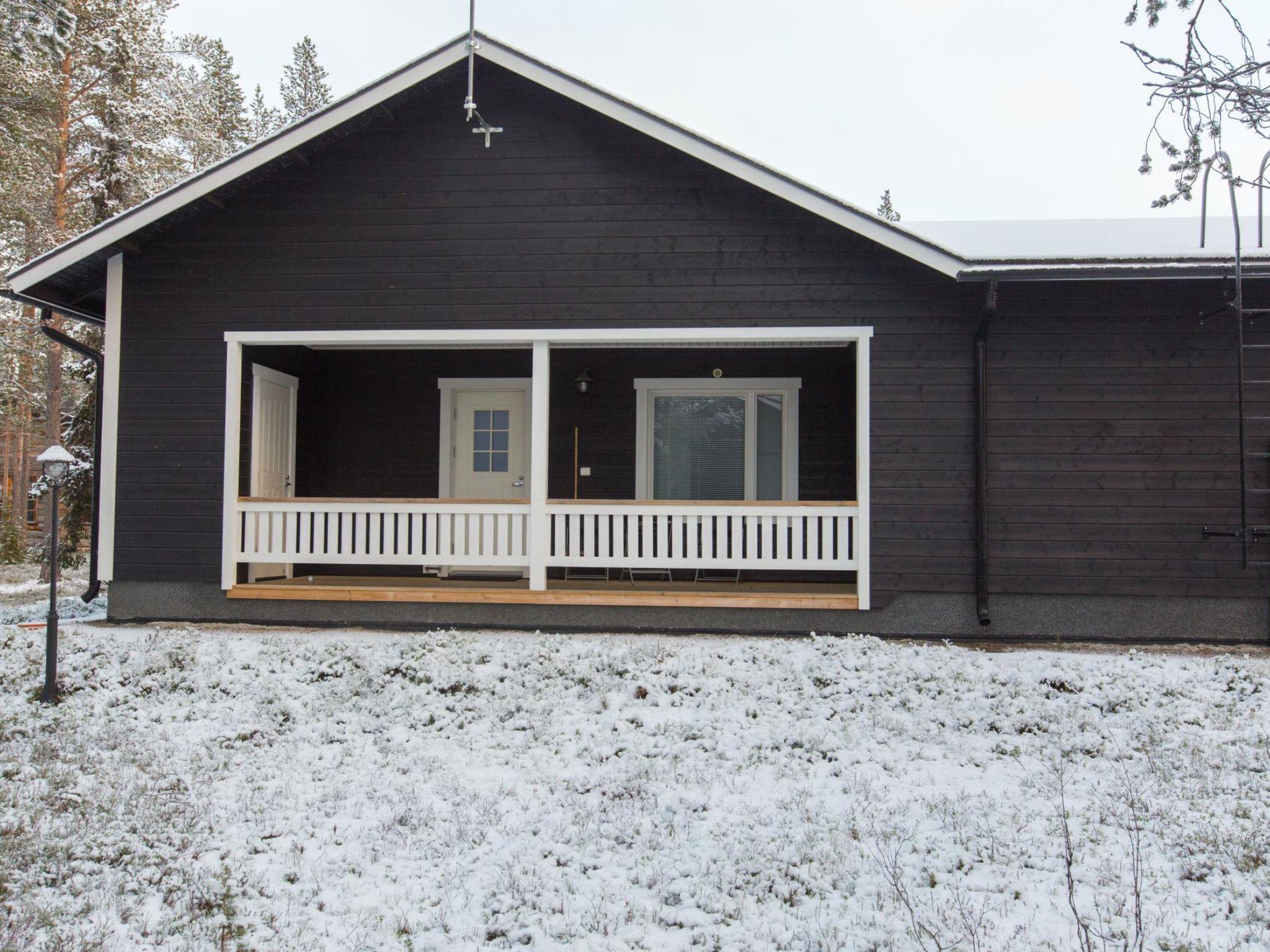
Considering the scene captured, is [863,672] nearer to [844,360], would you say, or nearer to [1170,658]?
[1170,658]

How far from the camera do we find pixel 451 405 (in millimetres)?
10266

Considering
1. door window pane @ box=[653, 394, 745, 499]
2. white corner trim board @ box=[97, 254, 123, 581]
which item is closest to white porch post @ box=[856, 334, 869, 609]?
door window pane @ box=[653, 394, 745, 499]

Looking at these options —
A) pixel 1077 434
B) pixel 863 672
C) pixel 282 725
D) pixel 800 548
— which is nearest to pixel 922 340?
pixel 1077 434

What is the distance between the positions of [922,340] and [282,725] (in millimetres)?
5477

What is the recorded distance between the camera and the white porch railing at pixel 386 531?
8.05 meters

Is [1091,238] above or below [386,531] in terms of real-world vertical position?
above

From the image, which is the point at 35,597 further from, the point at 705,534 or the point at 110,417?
the point at 705,534

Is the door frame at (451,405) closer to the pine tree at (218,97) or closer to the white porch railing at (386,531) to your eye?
the white porch railing at (386,531)

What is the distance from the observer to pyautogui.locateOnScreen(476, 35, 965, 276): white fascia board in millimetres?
7273

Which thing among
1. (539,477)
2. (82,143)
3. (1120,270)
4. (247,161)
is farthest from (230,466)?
(82,143)

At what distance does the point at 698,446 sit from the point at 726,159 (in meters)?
3.40

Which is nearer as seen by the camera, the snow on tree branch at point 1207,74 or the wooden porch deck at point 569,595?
the snow on tree branch at point 1207,74

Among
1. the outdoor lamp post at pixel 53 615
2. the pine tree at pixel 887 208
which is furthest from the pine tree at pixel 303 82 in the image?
the outdoor lamp post at pixel 53 615

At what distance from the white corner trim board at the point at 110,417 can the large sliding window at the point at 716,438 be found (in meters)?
4.84
